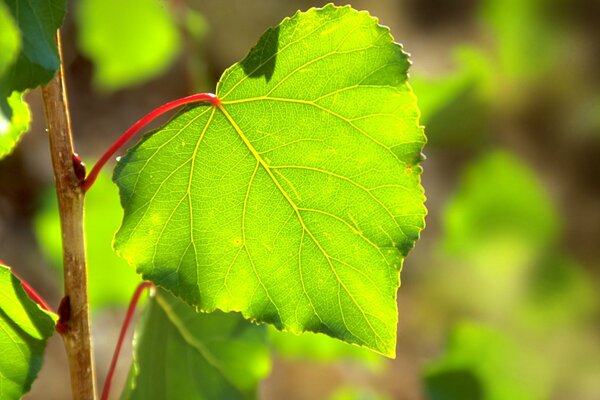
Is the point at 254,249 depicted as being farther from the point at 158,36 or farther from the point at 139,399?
the point at 158,36

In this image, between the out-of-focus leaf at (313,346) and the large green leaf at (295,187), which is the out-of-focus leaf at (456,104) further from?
the large green leaf at (295,187)

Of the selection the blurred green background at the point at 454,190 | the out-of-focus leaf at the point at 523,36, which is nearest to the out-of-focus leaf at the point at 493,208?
the blurred green background at the point at 454,190

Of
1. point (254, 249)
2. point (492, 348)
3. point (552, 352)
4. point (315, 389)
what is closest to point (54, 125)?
point (254, 249)

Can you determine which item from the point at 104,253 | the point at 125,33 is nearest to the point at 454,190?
the point at 125,33

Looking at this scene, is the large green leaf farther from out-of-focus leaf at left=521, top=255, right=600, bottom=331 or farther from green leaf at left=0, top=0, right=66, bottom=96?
out-of-focus leaf at left=521, top=255, right=600, bottom=331

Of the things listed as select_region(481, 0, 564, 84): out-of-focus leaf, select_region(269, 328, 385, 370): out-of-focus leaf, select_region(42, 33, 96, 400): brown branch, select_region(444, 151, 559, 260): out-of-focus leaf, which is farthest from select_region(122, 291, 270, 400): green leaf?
select_region(481, 0, 564, 84): out-of-focus leaf

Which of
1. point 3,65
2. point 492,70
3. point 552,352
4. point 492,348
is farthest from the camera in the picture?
point 492,70
